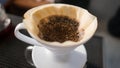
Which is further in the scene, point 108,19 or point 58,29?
point 108,19

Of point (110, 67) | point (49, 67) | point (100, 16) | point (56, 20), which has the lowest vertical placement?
point (110, 67)

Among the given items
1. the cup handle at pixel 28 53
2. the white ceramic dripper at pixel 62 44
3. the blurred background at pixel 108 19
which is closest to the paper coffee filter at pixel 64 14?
the white ceramic dripper at pixel 62 44

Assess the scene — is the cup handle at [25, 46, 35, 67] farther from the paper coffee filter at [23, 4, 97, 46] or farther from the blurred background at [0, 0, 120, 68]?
the blurred background at [0, 0, 120, 68]

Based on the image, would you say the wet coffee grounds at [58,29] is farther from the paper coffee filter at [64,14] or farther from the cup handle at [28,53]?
the cup handle at [28,53]

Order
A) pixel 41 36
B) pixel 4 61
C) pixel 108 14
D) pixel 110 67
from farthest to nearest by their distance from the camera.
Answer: pixel 108 14, pixel 110 67, pixel 4 61, pixel 41 36

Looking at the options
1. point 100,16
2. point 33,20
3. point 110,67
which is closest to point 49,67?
point 33,20

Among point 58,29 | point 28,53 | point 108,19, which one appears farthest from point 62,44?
point 108,19

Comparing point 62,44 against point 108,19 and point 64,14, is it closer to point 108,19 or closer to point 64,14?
point 64,14

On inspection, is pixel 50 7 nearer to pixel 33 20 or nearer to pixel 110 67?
pixel 33 20
